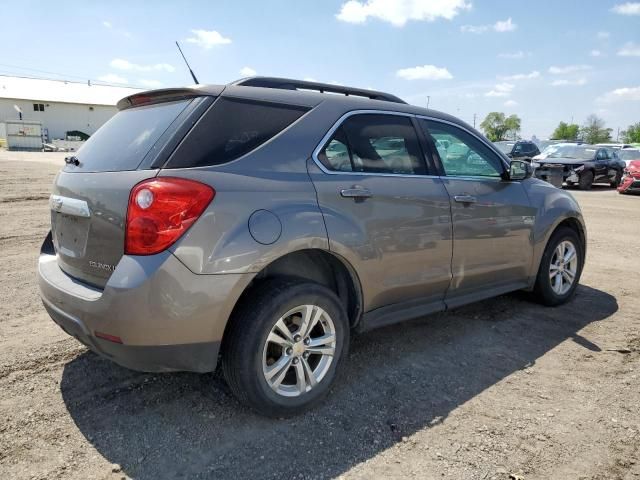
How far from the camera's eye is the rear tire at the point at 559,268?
4664 mm

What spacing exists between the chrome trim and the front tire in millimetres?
1003

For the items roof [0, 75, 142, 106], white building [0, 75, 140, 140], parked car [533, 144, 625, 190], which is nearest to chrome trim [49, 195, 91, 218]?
parked car [533, 144, 625, 190]

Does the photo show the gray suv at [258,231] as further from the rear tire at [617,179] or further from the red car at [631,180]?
the rear tire at [617,179]

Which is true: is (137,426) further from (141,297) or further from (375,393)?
(375,393)

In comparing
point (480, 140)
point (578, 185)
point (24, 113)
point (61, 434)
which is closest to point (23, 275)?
point (61, 434)

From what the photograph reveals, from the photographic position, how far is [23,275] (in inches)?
209

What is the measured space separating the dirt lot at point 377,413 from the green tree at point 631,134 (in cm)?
10645

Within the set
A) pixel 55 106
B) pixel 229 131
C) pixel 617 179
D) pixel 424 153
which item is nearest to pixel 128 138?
pixel 229 131

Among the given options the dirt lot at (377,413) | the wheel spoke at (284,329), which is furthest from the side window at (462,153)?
the wheel spoke at (284,329)

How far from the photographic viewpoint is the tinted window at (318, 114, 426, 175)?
3.09 meters

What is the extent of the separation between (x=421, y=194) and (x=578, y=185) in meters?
17.6

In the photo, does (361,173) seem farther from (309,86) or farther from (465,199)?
(465,199)

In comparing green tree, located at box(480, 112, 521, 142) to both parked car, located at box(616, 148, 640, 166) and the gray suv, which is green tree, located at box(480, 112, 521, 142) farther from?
the gray suv

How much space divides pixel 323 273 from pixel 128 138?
141 centimetres
